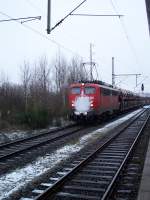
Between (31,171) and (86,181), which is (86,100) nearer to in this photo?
(31,171)

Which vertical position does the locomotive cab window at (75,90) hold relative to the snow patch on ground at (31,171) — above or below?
above

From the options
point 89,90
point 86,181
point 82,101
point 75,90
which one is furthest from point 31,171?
point 75,90

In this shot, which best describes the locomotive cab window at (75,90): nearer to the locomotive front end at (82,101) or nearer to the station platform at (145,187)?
the locomotive front end at (82,101)

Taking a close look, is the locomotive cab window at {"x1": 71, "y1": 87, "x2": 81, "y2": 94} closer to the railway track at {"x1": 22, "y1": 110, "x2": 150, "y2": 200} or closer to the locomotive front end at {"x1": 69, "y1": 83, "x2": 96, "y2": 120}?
the locomotive front end at {"x1": 69, "y1": 83, "x2": 96, "y2": 120}

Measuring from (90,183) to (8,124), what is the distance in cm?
1467

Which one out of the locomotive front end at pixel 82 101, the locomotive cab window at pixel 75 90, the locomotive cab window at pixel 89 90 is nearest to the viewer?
the locomotive front end at pixel 82 101

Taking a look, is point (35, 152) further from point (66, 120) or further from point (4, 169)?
point (66, 120)

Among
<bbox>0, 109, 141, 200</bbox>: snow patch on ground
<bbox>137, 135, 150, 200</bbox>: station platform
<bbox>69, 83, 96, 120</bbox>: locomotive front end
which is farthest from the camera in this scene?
<bbox>69, 83, 96, 120</bbox>: locomotive front end

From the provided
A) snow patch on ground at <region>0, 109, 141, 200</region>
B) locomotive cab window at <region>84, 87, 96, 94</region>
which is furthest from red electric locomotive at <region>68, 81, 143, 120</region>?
snow patch on ground at <region>0, 109, 141, 200</region>

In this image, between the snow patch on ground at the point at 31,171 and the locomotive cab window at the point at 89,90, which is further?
the locomotive cab window at the point at 89,90

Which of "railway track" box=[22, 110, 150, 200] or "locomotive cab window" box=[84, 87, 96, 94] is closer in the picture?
"railway track" box=[22, 110, 150, 200]

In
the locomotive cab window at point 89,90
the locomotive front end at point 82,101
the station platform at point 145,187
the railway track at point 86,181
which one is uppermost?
the locomotive cab window at point 89,90

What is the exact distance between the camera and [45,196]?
8.41m

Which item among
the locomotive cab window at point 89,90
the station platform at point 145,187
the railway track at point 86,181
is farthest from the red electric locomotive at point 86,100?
the station platform at point 145,187
